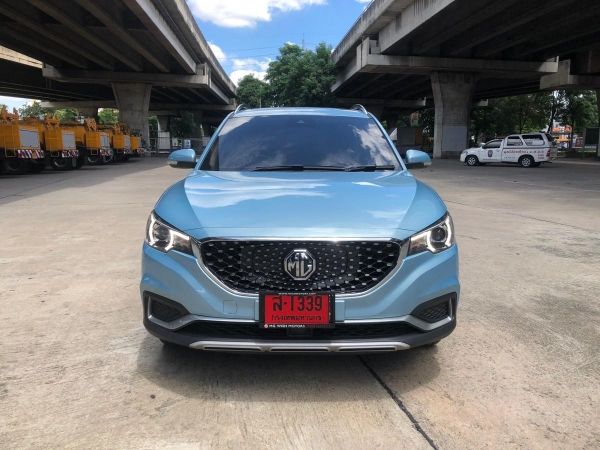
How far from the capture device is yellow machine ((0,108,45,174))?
59.1 feet

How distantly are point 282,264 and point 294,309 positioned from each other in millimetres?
240

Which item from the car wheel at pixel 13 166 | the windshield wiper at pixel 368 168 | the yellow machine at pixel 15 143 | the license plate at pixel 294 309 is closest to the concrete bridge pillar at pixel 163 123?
the car wheel at pixel 13 166

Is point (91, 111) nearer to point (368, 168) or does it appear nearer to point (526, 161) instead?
point (526, 161)

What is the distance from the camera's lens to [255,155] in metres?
4.21

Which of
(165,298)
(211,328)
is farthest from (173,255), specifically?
(211,328)

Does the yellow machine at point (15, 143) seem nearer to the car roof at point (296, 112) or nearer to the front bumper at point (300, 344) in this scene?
the car roof at point (296, 112)

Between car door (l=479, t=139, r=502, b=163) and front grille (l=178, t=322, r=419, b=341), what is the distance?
27.8 metres

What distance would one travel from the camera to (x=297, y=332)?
2.77 metres

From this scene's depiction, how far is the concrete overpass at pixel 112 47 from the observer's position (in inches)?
926

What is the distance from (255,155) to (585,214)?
827 centimetres

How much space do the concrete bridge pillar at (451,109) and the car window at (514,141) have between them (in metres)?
8.65

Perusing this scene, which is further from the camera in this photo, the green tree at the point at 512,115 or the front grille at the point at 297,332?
the green tree at the point at 512,115

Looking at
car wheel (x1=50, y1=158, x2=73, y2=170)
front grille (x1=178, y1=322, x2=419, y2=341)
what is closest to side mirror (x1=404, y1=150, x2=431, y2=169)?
front grille (x1=178, y1=322, x2=419, y2=341)

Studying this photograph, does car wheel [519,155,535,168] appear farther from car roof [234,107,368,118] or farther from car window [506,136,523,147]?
car roof [234,107,368,118]
